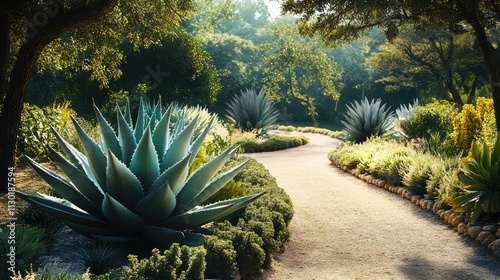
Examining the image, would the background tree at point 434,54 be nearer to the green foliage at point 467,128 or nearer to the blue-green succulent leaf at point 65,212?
the green foliage at point 467,128

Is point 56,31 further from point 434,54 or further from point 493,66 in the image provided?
→ point 434,54

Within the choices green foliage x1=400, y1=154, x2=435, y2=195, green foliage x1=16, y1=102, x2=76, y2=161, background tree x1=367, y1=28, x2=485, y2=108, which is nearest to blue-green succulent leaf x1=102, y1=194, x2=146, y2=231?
green foliage x1=16, y1=102, x2=76, y2=161

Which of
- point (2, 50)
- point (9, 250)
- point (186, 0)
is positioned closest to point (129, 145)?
point (9, 250)

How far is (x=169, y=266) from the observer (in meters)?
3.66

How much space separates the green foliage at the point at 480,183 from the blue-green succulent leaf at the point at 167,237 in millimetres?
4179

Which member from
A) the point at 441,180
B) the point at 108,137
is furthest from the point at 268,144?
the point at 108,137

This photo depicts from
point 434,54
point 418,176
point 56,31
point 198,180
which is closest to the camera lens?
point 198,180

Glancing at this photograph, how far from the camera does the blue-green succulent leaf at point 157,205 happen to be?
4297 millimetres

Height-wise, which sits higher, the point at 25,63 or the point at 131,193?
the point at 25,63

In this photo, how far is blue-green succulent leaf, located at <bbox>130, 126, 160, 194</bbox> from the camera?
4.48 m

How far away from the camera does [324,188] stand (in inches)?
446

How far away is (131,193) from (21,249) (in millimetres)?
1004

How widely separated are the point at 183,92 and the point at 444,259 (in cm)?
2074

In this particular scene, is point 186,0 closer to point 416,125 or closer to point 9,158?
point 9,158
